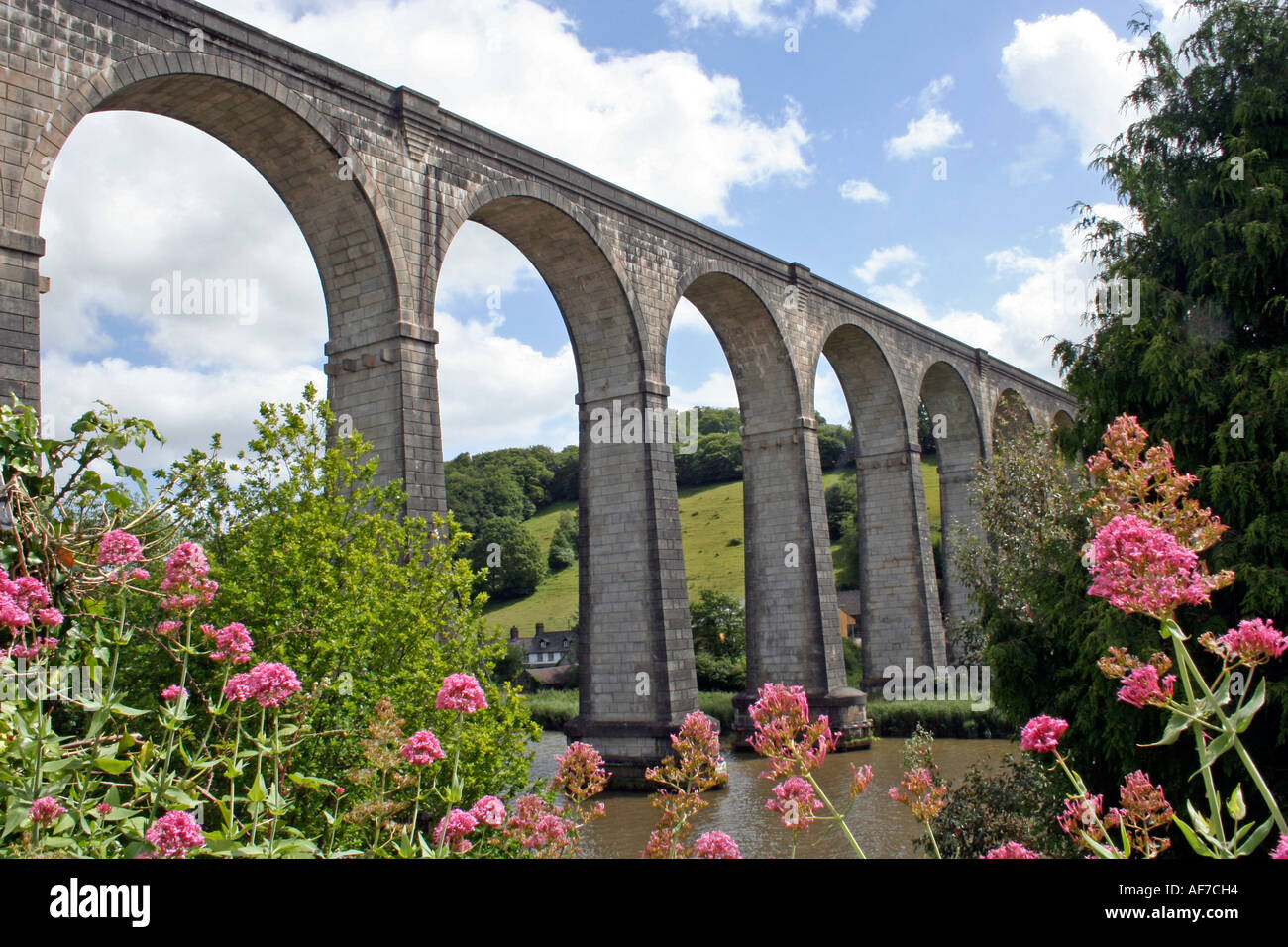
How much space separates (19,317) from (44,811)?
8.13 metres

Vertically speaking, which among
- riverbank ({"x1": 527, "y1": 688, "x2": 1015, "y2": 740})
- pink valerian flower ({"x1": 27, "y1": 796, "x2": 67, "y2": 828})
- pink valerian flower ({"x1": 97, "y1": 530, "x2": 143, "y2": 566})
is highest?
pink valerian flower ({"x1": 97, "y1": 530, "x2": 143, "y2": 566})

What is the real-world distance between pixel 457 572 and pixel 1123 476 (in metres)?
6.70

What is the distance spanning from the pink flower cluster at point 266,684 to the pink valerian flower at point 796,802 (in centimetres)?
175

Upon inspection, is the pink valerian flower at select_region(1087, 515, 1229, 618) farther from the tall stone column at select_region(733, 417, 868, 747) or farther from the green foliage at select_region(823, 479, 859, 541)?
the green foliage at select_region(823, 479, 859, 541)

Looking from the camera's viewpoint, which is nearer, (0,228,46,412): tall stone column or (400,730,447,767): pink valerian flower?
(400,730,447,767): pink valerian flower

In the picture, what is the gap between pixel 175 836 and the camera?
2.83 m

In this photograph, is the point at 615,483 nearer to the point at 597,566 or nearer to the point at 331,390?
the point at 597,566

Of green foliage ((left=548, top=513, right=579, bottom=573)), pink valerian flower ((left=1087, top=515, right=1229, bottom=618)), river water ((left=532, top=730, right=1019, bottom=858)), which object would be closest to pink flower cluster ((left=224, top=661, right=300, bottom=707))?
pink valerian flower ((left=1087, top=515, right=1229, bottom=618))

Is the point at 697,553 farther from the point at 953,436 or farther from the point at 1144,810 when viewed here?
the point at 1144,810

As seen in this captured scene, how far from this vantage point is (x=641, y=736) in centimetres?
1694

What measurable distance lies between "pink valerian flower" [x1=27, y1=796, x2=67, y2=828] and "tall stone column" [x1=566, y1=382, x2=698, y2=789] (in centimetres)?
1386

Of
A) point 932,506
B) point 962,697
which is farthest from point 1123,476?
point 932,506

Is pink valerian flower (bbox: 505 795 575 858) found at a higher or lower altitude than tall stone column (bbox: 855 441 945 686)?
lower

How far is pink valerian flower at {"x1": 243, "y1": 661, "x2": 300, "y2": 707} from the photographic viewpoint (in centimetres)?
356
